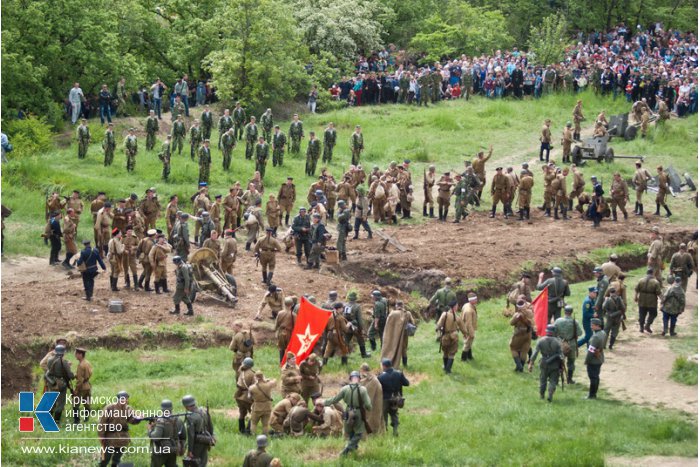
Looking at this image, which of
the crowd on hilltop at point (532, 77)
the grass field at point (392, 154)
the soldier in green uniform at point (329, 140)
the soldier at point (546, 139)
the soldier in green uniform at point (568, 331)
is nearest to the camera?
the soldier in green uniform at point (568, 331)

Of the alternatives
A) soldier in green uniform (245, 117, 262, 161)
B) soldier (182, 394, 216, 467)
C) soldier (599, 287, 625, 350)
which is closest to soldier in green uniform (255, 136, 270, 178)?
soldier in green uniform (245, 117, 262, 161)

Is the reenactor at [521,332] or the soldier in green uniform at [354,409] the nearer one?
the soldier in green uniform at [354,409]

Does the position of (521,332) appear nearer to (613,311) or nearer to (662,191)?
(613,311)

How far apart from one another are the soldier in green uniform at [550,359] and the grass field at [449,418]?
32cm

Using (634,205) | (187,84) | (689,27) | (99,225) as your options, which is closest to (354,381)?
(99,225)

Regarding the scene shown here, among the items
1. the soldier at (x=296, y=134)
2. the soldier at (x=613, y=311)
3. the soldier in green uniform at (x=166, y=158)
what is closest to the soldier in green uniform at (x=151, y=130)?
the soldier in green uniform at (x=166, y=158)

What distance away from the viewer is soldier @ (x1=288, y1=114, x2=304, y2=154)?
147ft

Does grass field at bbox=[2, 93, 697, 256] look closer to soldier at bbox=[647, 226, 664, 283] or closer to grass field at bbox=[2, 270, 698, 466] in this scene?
soldier at bbox=[647, 226, 664, 283]

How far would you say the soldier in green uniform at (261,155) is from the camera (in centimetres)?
4106

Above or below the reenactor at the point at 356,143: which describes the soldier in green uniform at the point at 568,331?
below

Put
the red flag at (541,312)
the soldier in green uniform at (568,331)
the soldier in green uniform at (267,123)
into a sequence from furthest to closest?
the soldier in green uniform at (267,123) < the red flag at (541,312) < the soldier in green uniform at (568,331)

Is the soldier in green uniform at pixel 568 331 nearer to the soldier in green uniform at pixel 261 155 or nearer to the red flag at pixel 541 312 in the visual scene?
the red flag at pixel 541 312

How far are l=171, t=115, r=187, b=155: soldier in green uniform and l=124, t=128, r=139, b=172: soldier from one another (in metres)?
1.73

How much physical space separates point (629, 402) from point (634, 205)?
1838 centimetres
